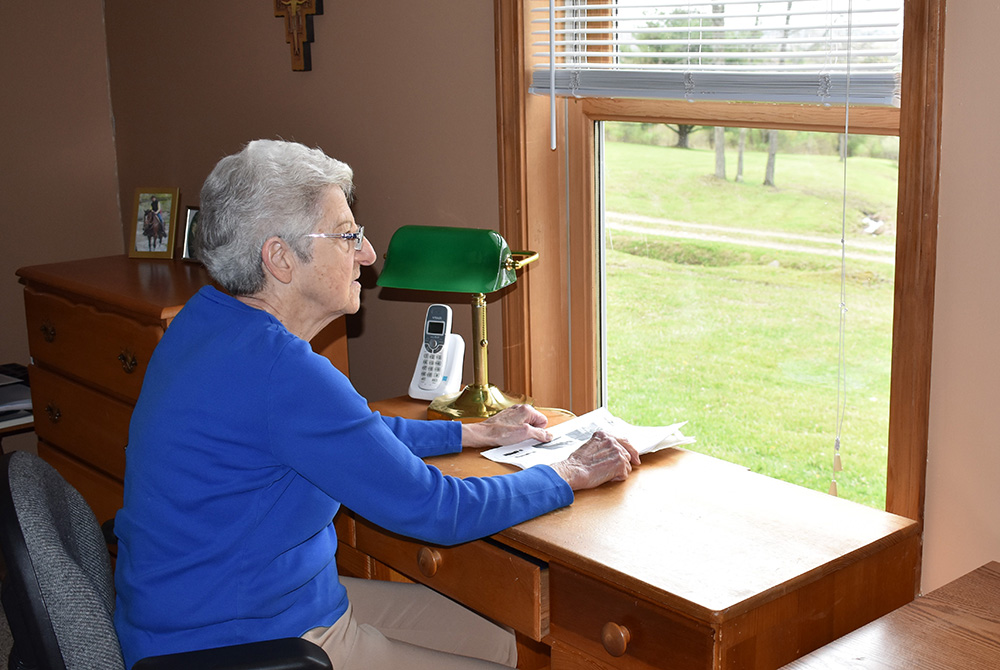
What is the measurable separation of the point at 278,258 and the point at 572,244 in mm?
1015

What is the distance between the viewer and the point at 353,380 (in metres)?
3.00

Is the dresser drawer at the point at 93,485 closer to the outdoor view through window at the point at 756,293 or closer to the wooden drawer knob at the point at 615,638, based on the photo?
the outdoor view through window at the point at 756,293

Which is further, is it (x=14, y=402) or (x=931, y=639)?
(x=14, y=402)

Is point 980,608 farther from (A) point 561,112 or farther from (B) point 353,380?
(B) point 353,380

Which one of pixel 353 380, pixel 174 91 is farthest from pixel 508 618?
pixel 174 91

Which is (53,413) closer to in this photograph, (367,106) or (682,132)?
(367,106)

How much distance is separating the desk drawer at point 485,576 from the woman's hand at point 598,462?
17 centimetres

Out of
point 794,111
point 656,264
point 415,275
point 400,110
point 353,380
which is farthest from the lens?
point 353,380

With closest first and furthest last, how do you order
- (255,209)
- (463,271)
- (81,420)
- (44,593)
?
1. (44,593)
2. (255,209)
3. (463,271)
4. (81,420)

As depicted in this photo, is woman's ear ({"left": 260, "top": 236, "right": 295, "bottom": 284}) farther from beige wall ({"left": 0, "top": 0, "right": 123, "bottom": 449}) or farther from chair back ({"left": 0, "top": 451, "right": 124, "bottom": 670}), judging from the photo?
beige wall ({"left": 0, "top": 0, "right": 123, "bottom": 449})

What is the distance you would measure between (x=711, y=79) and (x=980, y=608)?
3.63 feet

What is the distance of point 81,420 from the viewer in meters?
2.86

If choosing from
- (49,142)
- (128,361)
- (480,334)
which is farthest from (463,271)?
(49,142)

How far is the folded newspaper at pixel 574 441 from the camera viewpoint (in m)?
1.93
